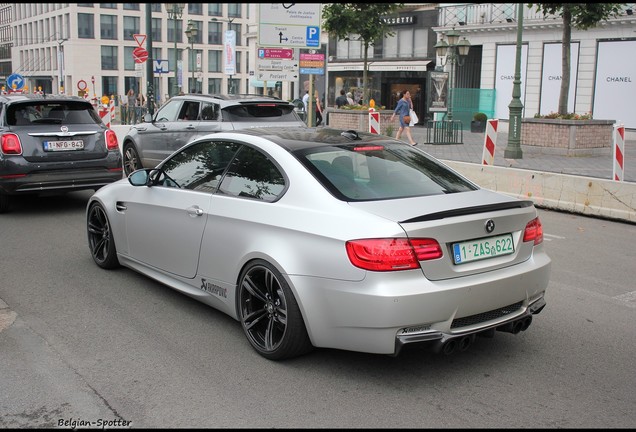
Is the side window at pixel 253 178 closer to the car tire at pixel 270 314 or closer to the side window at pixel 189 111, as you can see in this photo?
the car tire at pixel 270 314

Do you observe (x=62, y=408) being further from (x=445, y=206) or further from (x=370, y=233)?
(x=445, y=206)

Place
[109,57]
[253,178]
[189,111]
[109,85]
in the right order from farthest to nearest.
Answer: [109,85], [109,57], [189,111], [253,178]

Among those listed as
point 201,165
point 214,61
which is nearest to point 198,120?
point 201,165

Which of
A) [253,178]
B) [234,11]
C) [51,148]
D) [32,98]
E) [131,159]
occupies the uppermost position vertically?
[234,11]

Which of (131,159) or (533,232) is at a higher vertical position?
(533,232)

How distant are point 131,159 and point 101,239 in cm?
738

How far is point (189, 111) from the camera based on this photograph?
12836mm

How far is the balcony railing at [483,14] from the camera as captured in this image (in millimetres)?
33812

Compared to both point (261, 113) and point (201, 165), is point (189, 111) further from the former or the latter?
point (201, 165)

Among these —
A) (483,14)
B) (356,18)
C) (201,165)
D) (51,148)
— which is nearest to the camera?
(201,165)

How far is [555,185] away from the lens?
11.6 meters

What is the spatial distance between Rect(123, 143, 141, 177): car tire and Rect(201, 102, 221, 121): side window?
211cm

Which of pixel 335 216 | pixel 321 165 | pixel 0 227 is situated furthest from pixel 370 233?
pixel 0 227

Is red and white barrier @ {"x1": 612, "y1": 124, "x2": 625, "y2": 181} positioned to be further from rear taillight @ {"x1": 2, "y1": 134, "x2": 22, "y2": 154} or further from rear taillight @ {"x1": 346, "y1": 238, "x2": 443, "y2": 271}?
rear taillight @ {"x1": 2, "y1": 134, "x2": 22, "y2": 154}
